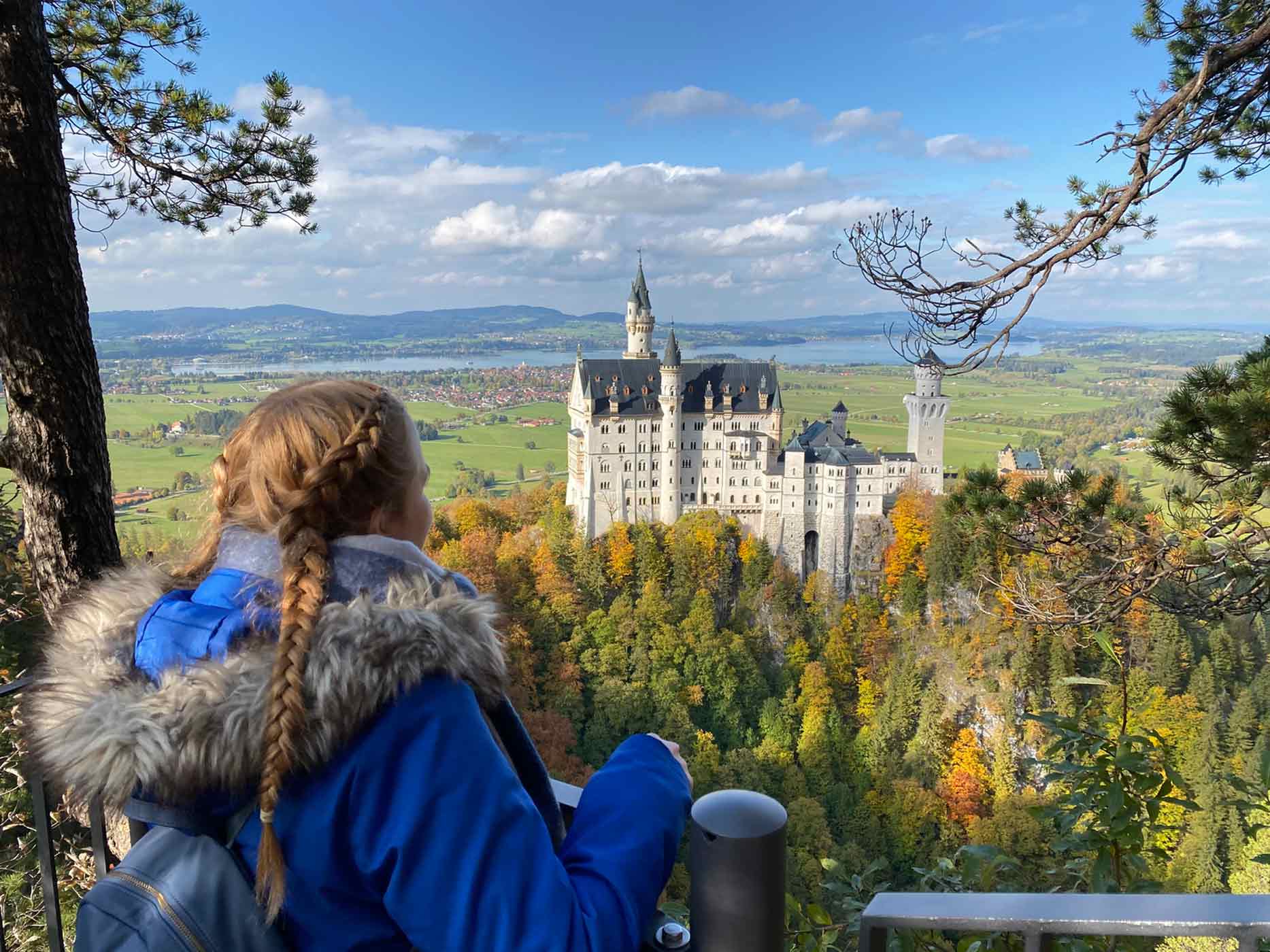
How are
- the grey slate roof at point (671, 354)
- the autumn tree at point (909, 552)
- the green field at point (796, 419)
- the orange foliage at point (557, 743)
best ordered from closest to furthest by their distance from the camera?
1. the green field at point (796, 419)
2. the orange foliage at point (557, 743)
3. the autumn tree at point (909, 552)
4. the grey slate roof at point (671, 354)

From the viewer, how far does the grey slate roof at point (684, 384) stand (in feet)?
108

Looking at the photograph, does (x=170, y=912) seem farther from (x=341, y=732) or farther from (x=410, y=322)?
(x=410, y=322)

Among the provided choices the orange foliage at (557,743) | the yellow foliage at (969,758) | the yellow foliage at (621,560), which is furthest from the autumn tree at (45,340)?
the yellow foliage at (621,560)

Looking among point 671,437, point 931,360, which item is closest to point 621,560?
point 671,437

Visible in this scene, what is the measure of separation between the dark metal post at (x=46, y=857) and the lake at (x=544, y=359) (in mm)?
992

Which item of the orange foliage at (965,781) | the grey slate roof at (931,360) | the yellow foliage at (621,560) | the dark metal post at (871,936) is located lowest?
the orange foliage at (965,781)

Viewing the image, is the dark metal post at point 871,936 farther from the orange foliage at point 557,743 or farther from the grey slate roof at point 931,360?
the orange foliage at point 557,743

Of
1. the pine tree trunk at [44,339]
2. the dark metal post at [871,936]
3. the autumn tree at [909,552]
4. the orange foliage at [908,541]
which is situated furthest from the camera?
the orange foliage at [908,541]

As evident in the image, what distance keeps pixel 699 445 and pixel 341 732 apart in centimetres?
3264

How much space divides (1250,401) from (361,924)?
285 centimetres

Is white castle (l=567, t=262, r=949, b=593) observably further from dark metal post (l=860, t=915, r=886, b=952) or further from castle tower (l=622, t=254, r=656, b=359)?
dark metal post (l=860, t=915, r=886, b=952)

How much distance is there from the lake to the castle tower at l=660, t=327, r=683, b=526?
3.08 m

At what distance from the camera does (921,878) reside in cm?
213

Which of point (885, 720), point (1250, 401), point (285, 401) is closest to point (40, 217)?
point (285, 401)
